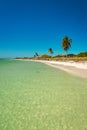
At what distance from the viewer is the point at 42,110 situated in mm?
5973

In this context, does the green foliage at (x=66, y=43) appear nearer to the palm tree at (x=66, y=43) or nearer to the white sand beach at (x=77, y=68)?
Answer: the palm tree at (x=66, y=43)

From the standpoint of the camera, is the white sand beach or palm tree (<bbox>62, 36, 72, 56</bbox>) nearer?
the white sand beach

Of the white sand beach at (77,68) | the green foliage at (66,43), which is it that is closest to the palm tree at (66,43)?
the green foliage at (66,43)

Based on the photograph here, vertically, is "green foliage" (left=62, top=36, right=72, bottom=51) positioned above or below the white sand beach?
above

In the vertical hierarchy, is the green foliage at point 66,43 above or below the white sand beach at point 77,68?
above

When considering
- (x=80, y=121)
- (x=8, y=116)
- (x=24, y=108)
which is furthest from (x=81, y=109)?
(x=8, y=116)

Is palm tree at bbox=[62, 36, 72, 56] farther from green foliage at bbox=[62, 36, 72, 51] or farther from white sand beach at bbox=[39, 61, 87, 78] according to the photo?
white sand beach at bbox=[39, 61, 87, 78]

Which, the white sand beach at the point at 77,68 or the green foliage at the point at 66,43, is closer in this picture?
the white sand beach at the point at 77,68

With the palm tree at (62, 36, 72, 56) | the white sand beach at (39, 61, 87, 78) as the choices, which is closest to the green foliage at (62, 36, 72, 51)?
the palm tree at (62, 36, 72, 56)

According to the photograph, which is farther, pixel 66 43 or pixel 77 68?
pixel 66 43

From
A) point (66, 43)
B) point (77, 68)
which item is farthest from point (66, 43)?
point (77, 68)

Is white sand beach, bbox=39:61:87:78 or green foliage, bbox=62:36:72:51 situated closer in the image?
white sand beach, bbox=39:61:87:78

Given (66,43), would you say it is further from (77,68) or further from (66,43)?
(77,68)

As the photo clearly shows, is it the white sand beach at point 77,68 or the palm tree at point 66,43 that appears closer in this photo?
the white sand beach at point 77,68
